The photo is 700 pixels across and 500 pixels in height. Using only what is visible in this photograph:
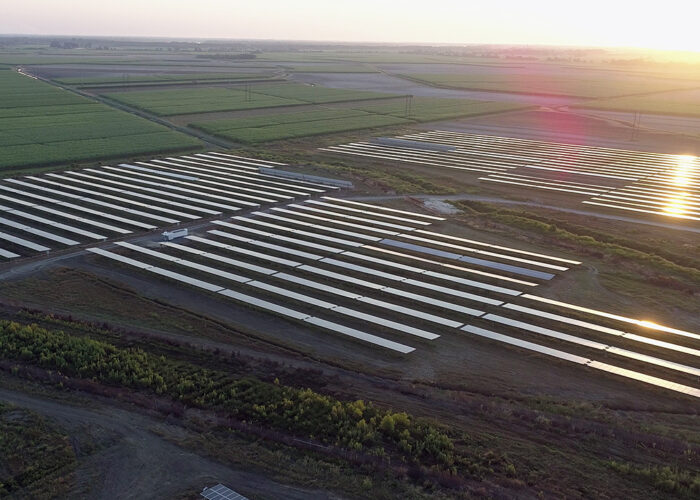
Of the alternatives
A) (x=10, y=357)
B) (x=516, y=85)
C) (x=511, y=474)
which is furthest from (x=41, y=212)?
(x=516, y=85)

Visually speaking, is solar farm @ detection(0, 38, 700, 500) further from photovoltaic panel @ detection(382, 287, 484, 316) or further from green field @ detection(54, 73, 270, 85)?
green field @ detection(54, 73, 270, 85)

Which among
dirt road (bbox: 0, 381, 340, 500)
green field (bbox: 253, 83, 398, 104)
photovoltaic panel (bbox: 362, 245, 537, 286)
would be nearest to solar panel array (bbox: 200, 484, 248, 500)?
dirt road (bbox: 0, 381, 340, 500)

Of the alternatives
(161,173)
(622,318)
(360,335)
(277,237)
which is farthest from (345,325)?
(161,173)

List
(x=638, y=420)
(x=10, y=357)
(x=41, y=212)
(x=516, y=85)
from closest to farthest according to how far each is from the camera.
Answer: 1. (x=638, y=420)
2. (x=10, y=357)
3. (x=41, y=212)
4. (x=516, y=85)

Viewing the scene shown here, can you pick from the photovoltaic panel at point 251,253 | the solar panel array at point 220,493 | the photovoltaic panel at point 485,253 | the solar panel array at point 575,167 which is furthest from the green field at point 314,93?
the solar panel array at point 220,493

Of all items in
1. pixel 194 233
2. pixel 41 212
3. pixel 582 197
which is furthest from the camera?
pixel 582 197

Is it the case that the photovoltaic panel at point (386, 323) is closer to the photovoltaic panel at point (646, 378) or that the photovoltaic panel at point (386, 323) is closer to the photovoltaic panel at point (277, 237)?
the photovoltaic panel at point (646, 378)

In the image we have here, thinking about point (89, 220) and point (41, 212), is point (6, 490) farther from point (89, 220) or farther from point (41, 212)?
point (41, 212)
